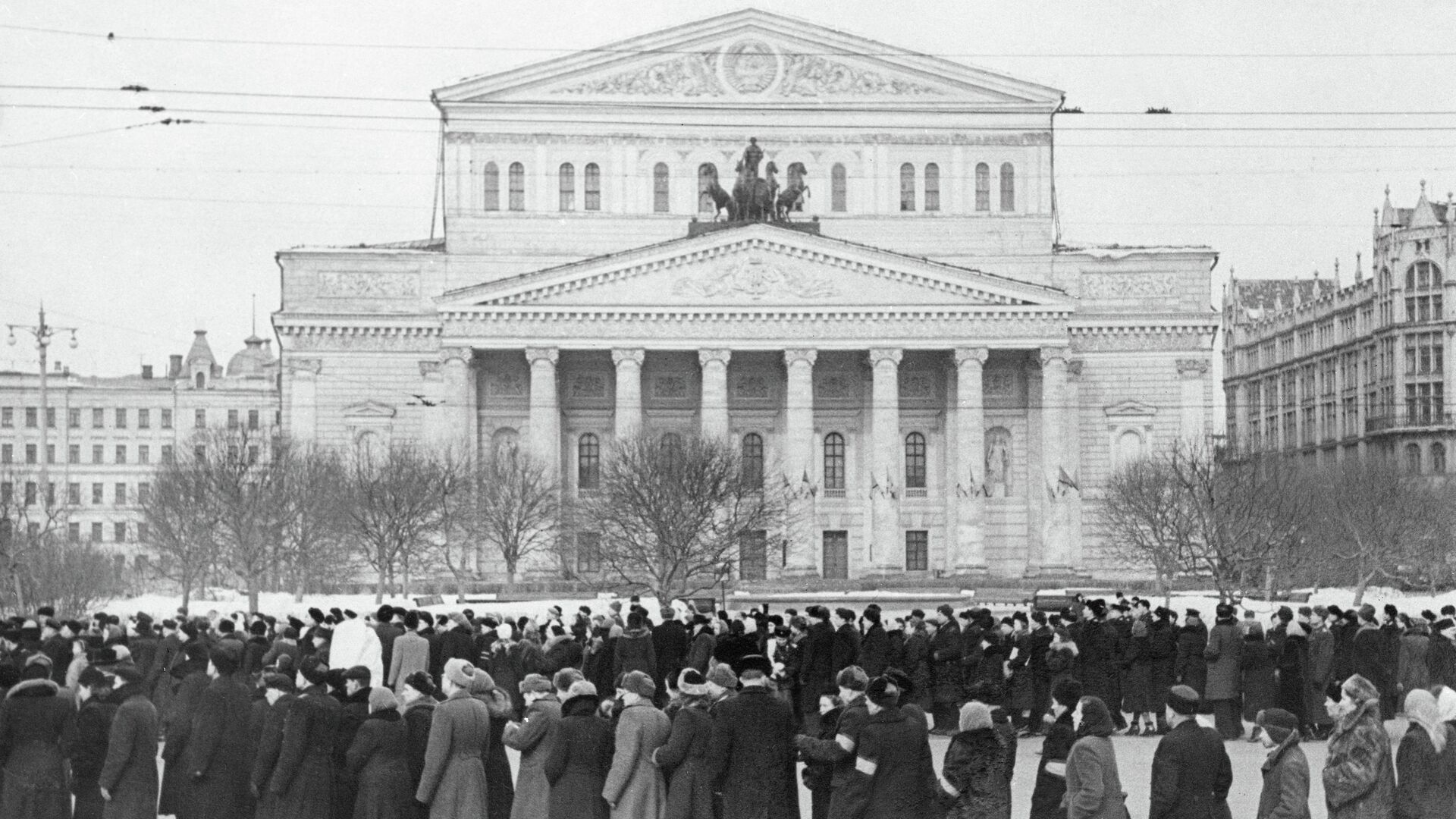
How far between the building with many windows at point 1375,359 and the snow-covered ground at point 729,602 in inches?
1014

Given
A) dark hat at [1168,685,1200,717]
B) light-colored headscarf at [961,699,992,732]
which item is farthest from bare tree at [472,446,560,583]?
dark hat at [1168,685,1200,717]

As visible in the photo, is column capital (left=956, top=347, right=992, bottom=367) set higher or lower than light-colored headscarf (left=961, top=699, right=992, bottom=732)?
higher

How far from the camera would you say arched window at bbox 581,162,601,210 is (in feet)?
273

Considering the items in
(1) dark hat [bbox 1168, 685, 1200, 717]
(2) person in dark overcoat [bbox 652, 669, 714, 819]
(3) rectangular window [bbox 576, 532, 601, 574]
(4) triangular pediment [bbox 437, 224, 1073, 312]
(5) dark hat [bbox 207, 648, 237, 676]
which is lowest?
(2) person in dark overcoat [bbox 652, 669, 714, 819]

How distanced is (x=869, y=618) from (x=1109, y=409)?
50.7 metres

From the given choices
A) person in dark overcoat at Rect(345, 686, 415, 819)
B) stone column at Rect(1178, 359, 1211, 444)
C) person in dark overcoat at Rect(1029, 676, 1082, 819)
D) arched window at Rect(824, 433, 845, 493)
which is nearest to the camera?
person in dark overcoat at Rect(1029, 676, 1082, 819)

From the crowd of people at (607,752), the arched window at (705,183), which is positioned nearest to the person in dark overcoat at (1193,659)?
the crowd of people at (607,752)

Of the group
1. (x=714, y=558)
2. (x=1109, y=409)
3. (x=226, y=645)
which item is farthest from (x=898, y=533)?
(x=226, y=645)

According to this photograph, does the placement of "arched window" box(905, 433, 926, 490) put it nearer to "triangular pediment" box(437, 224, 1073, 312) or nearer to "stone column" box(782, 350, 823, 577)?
"stone column" box(782, 350, 823, 577)

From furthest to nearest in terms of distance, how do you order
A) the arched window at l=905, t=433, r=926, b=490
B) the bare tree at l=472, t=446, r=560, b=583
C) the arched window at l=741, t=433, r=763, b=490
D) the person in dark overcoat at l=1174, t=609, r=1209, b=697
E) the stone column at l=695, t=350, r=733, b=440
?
the arched window at l=905, t=433, r=926, b=490 < the stone column at l=695, t=350, r=733, b=440 < the arched window at l=741, t=433, r=763, b=490 < the bare tree at l=472, t=446, r=560, b=583 < the person in dark overcoat at l=1174, t=609, r=1209, b=697

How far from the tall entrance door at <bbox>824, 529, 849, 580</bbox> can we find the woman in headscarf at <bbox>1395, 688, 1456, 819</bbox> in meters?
64.5

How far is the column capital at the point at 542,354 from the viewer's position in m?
75.2

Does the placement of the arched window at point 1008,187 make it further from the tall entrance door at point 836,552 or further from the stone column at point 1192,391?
the tall entrance door at point 836,552

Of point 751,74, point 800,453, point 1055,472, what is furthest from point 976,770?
point 751,74
